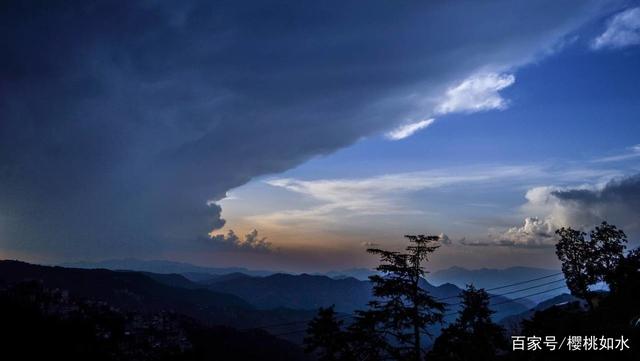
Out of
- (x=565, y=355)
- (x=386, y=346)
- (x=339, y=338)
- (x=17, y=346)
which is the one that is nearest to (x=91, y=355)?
(x=17, y=346)

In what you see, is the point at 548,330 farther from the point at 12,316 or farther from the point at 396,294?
the point at 12,316

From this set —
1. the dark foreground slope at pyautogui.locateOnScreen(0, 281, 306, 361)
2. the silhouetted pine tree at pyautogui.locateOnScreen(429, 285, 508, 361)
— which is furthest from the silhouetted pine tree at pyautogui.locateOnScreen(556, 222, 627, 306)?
the dark foreground slope at pyautogui.locateOnScreen(0, 281, 306, 361)

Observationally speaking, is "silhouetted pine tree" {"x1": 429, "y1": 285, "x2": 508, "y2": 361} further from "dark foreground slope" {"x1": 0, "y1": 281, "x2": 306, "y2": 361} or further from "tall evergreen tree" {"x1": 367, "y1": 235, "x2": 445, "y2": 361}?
"dark foreground slope" {"x1": 0, "y1": 281, "x2": 306, "y2": 361}

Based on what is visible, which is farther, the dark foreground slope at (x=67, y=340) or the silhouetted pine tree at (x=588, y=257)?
the dark foreground slope at (x=67, y=340)

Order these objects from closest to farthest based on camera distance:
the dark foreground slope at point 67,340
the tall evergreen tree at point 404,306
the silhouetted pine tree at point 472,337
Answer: the tall evergreen tree at point 404,306
the silhouetted pine tree at point 472,337
the dark foreground slope at point 67,340

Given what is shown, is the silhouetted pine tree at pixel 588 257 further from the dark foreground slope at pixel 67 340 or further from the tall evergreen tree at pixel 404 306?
the dark foreground slope at pixel 67 340

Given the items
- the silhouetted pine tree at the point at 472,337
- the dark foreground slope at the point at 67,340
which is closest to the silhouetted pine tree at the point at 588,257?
the silhouetted pine tree at the point at 472,337

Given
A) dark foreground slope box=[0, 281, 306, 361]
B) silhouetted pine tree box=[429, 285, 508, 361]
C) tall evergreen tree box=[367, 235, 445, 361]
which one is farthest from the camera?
dark foreground slope box=[0, 281, 306, 361]

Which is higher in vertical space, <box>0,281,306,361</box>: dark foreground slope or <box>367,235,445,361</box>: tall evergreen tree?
<box>367,235,445,361</box>: tall evergreen tree
